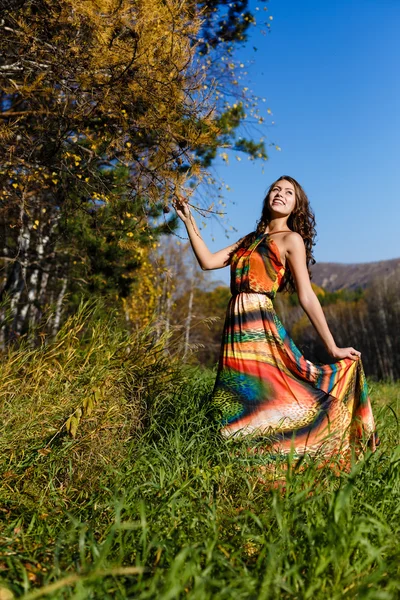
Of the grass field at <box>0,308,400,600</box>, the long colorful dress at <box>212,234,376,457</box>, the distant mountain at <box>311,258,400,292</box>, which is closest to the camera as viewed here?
the grass field at <box>0,308,400,600</box>

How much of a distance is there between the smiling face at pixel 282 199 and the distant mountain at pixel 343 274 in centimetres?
9242

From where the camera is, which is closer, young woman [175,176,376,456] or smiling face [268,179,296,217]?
young woman [175,176,376,456]

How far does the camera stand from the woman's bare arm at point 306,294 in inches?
132

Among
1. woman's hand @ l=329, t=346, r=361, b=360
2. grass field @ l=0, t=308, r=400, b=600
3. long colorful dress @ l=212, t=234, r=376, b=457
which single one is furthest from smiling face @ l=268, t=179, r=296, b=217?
grass field @ l=0, t=308, r=400, b=600

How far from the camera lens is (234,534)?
2227mm

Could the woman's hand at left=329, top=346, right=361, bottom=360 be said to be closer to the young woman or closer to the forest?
the young woman

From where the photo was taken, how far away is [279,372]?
10.8ft

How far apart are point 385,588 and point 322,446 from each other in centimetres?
115

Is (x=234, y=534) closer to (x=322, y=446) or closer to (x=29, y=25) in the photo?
(x=322, y=446)

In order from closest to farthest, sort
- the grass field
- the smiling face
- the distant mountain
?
the grass field → the smiling face → the distant mountain

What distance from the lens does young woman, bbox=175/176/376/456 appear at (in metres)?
3.19

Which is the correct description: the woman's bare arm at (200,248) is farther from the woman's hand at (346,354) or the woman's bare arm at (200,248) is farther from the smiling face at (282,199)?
the woman's hand at (346,354)

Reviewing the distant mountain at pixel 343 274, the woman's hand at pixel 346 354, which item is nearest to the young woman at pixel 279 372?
the woman's hand at pixel 346 354

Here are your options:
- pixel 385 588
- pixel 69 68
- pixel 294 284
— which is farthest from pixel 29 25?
pixel 385 588
